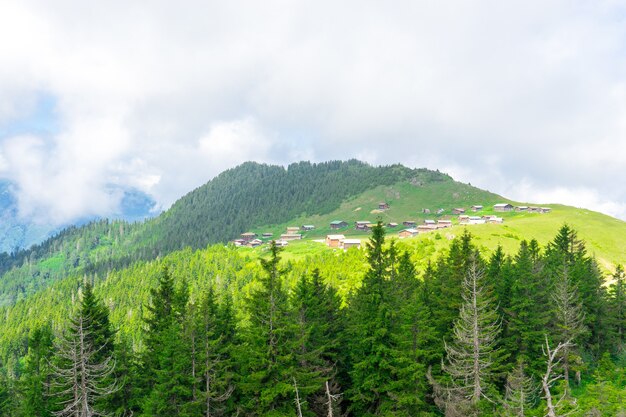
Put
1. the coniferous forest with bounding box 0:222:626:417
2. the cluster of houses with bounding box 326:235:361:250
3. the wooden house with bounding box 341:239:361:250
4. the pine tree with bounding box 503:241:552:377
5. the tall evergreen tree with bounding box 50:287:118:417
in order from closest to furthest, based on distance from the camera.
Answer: the tall evergreen tree with bounding box 50:287:118:417 < the coniferous forest with bounding box 0:222:626:417 < the pine tree with bounding box 503:241:552:377 < the wooden house with bounding box 341:239:361:250 < the cluster of houses with bounding box 326:235:361:250

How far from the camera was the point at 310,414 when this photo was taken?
3406 centimetres

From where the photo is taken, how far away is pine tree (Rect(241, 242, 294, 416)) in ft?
106

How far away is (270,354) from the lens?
3322cm

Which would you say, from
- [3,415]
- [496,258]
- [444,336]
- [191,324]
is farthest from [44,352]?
[496,258]

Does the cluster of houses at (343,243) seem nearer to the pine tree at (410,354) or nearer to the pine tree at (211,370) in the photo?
the pine tree at (410,354)

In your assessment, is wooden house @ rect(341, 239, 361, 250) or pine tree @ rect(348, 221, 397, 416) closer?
pine tree @ rect(348, 221, 397, 416)

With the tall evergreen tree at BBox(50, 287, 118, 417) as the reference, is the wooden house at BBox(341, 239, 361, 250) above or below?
above

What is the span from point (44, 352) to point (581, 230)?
582ft

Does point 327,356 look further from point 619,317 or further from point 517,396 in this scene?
point 619,317

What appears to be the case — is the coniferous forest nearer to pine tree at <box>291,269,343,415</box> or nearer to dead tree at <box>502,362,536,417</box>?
pine tree at <box>291,269,343,415</box>

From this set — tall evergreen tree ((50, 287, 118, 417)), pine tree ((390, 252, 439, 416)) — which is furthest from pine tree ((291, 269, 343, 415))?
tall evergreen tree ((50, 287, 118, 417))

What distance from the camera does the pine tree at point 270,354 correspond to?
106ft

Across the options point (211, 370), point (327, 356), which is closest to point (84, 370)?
point (211, 370)

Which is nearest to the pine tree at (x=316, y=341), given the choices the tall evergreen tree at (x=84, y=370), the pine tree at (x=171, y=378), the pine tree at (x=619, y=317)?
the pine tree at (x=171, y=378)
